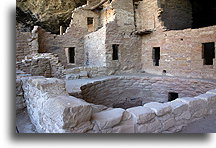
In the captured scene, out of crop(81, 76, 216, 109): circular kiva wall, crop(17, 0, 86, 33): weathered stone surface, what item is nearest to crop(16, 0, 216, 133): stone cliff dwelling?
crop(81, 76, 216, 109): circular kiva wall

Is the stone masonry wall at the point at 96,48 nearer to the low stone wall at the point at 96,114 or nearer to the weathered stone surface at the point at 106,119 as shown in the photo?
the low stone wall at the point at 96,114

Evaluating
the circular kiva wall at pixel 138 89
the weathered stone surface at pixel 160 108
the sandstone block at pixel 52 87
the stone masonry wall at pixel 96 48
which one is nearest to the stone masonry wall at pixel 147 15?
the stone masonry wall at pixel 96 48

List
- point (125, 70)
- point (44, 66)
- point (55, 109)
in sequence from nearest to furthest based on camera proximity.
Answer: point (55, 109)
point (44, 66)
point (125, 70)

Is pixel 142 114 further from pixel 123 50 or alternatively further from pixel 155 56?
pixel 155 56

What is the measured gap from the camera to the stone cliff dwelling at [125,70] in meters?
1.96

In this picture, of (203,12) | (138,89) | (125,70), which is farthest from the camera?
(203,12)

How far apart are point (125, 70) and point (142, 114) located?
6.28m

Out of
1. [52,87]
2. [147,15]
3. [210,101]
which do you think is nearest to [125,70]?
[147,15]

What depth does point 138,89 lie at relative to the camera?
7.25 meters

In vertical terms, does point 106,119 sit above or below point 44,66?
below

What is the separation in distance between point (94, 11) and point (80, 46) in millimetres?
2517

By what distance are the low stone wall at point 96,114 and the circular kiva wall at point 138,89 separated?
3519mm

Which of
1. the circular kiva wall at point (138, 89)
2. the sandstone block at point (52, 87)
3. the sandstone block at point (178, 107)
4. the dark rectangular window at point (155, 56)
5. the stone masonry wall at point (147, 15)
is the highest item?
the stone masonry wall at point (147, 15)
